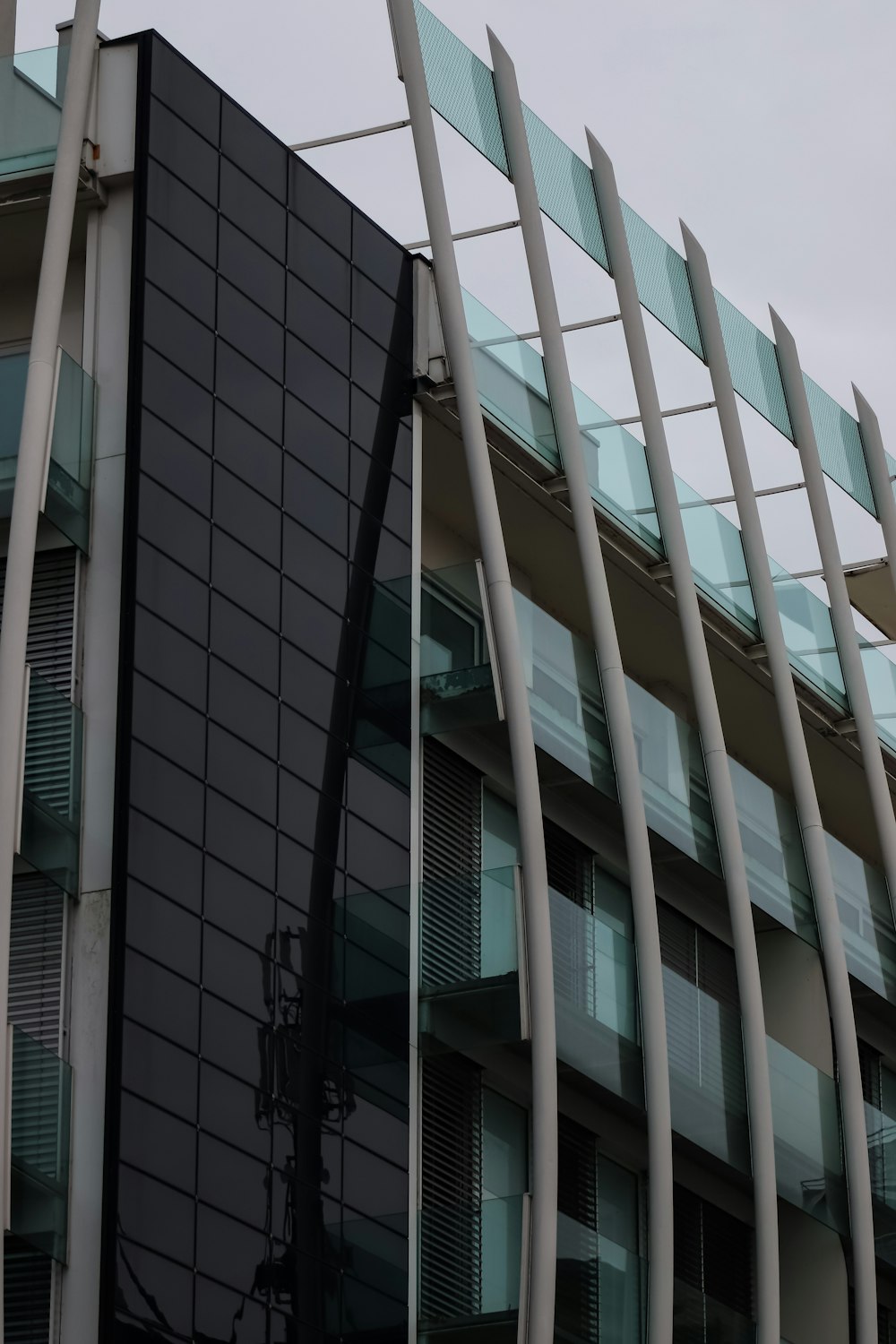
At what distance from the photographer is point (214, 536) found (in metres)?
22.0

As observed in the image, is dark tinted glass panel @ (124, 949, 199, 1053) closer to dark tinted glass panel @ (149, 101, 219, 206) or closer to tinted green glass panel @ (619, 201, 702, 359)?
dark tinted glass panel @ (149, 101, 219, 206)

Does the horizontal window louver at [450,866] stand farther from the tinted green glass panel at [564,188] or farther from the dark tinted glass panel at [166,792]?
the tinted green glass panel at [564,188]

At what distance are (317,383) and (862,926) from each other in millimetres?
10813

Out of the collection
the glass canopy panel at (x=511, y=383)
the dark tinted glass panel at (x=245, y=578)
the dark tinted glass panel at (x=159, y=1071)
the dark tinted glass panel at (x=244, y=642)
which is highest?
the glass canopy panel at (x=511, y=383)

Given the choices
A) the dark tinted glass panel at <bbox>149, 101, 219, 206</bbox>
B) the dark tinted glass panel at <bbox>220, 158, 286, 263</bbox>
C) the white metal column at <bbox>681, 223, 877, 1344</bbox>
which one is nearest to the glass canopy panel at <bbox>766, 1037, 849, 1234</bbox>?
the white metal column at <bbox>681, 223, 877, 1344</bbox>

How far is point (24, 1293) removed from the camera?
19.0 meters

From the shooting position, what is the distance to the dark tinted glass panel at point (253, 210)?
23.5 metres

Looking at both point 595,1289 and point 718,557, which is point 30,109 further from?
point 595,1289

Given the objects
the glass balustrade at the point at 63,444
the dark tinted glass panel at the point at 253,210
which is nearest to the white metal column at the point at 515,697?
the dark tinted glass panel at the point at 253,210

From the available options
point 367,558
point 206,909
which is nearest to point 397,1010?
point 206,909

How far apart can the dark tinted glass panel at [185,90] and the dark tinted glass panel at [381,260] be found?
236 cm

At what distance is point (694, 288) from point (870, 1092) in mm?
11457

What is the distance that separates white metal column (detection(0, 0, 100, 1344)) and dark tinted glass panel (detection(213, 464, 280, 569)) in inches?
81.5

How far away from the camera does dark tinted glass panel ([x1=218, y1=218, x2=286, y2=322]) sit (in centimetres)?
2328
